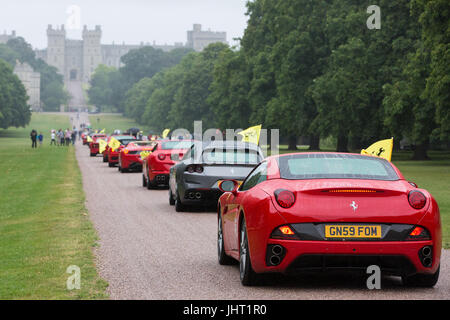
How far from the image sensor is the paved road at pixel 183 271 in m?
8.01

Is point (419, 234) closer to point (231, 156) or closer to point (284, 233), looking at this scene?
point (284, 233)

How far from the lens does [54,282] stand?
8695 mm

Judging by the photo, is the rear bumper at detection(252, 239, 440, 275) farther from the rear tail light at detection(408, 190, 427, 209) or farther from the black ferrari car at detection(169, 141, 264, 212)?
the black ferrari car at detection(169, 141, 264, 212)

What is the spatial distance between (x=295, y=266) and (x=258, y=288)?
585 mm

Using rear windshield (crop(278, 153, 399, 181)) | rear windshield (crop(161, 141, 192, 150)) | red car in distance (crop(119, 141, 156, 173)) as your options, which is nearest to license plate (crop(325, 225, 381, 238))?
rear windshield (crop(278, 153, 399, 181))

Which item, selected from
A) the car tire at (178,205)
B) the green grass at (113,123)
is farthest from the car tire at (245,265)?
the green grass at (113,123)

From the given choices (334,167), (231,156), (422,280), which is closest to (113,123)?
(231,156)

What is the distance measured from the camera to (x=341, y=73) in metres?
51.5

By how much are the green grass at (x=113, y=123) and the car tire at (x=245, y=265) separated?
140m

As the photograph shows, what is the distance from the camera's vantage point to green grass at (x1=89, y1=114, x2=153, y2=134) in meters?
158

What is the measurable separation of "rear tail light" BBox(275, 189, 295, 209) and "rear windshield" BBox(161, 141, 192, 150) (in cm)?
1682

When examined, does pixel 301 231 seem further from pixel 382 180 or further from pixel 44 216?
pixel 44 216

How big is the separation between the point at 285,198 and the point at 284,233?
31 centimetres

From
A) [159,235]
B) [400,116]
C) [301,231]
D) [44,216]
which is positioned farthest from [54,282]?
[400,116]
